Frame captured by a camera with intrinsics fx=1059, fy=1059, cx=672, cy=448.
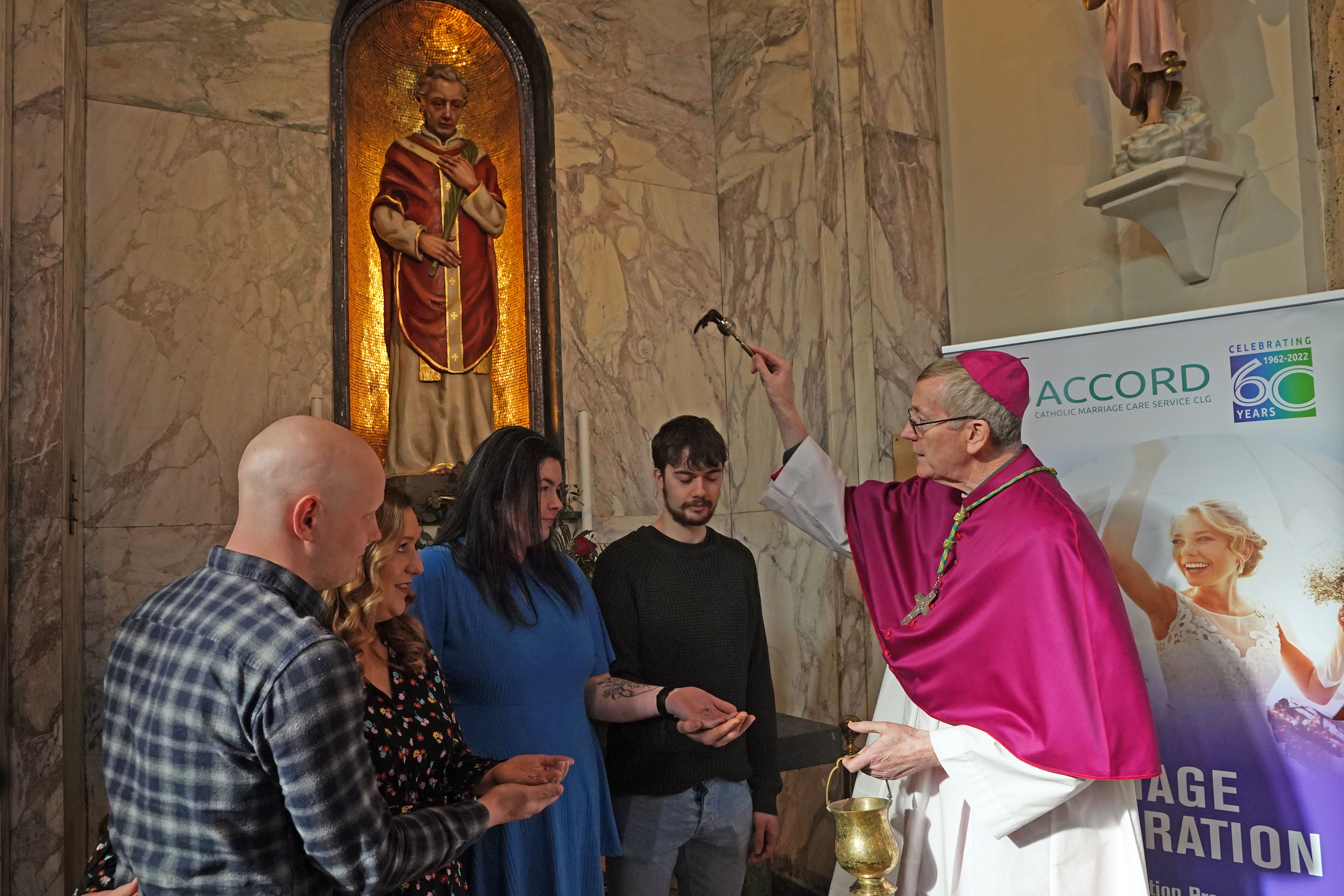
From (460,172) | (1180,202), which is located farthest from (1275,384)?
(460,172)

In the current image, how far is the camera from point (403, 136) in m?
5.47

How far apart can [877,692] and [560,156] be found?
3.13 meters

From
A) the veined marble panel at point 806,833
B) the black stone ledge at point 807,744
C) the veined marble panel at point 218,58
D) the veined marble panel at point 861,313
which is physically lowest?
the veined marble panel at point 806,833

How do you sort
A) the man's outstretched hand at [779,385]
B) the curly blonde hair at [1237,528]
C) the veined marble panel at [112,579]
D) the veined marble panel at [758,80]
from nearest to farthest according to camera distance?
the man's outstretched hand at [779,385] < the curly blonde hair at [1237,528] < the veined marble panel at [112,579] < the veined marble panel at [758,80]

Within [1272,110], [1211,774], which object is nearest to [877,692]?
[1211,774]

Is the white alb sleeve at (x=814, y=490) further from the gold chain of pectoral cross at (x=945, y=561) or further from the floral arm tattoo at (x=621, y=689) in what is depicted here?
the floral arm tattoo at (x=621, y=689)

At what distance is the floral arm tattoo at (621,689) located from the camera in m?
2.99

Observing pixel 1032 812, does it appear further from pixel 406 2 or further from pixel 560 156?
pixel 406 2

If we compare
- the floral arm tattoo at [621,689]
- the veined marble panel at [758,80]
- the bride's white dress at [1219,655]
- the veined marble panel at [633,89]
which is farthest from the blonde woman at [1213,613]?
the veined marble panel at [633,89]

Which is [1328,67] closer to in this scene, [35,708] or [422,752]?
[422,752]

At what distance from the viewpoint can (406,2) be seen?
554 cm

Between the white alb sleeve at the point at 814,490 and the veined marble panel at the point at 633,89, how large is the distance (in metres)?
2.88

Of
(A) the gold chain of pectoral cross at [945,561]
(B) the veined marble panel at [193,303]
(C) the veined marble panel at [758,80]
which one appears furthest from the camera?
(C) the veined marble panel at [758,80]

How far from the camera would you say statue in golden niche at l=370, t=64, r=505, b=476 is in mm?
5273
